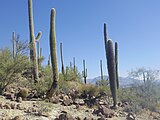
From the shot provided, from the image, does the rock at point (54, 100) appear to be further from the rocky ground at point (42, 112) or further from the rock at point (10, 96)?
the rock at point (10, 96)

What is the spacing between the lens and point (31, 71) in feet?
59.1

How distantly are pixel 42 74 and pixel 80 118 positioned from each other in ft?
25.9

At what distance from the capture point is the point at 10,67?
15.1 meters

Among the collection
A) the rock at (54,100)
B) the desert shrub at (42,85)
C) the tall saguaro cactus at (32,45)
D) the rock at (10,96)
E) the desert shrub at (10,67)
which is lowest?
the rock at (54,100)

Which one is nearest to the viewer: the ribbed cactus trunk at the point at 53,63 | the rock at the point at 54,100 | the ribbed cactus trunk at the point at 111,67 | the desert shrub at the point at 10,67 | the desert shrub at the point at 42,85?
the desert shrub at the point at 10,67

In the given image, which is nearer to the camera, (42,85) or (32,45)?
(42,85)

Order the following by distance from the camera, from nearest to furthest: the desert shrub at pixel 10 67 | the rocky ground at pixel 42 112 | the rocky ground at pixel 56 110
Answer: the rocky ground at pixel 42 112 < the rocky ground at pixel 56 110 < the desert shrub at pixel 10 67

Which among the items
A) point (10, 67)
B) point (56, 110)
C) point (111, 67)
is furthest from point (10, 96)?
point (111, 67)

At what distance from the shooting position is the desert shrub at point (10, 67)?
49.2 feet

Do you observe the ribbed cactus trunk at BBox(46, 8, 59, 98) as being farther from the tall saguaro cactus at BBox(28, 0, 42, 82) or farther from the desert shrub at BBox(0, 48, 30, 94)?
the tall saguaro cactus at BBox(28, 0, 42, 82)

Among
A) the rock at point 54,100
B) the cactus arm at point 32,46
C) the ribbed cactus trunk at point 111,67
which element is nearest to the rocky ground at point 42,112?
the rock at point 54,100

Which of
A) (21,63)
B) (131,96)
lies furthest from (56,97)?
(131,96)

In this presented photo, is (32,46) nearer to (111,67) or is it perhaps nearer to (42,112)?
(111,67)

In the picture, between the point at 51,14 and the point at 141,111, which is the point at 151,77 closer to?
the point at 141,111
